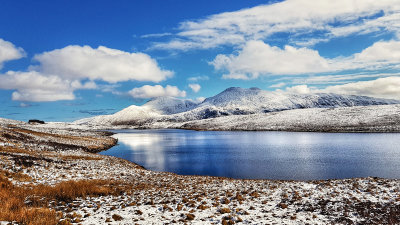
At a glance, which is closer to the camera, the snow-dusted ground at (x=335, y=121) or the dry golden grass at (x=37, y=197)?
the dry golden grass at (x=37, y=197)

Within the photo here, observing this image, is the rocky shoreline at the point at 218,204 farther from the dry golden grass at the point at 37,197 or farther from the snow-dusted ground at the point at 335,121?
the snow-dusted ground at the point at 335,121

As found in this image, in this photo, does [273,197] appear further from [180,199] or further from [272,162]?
[272,162]

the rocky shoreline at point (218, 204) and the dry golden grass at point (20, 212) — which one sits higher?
the dry golden grass at point (20, 212)

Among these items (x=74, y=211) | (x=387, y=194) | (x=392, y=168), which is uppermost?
(x=74, y=211)

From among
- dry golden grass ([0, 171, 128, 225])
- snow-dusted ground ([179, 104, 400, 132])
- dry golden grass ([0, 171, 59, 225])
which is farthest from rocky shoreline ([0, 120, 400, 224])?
snow-dusted ground ([179, 104, 400, 132])

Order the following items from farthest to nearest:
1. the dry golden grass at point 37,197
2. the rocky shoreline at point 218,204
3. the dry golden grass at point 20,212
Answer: the rocky shoreline at point 218,204 < the dry golden grass at point 37,197 < the dry golden grass at point 20,212

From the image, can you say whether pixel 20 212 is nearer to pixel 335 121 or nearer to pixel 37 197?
pixel 37 197

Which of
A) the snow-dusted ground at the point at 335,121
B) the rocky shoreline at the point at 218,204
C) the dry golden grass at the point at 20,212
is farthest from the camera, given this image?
the snow-dusted ground at the point at 335,121

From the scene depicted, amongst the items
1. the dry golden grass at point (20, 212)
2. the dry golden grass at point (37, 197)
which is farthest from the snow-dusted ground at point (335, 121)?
the dry golden grass at point (20, 212)

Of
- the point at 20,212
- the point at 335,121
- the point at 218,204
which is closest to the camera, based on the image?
the point at 20,212

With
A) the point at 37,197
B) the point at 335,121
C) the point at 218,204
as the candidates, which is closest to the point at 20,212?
the point at 37,197

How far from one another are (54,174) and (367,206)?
25097 mm

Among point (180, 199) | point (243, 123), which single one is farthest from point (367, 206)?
point (243, 123)

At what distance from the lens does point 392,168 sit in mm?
32312
